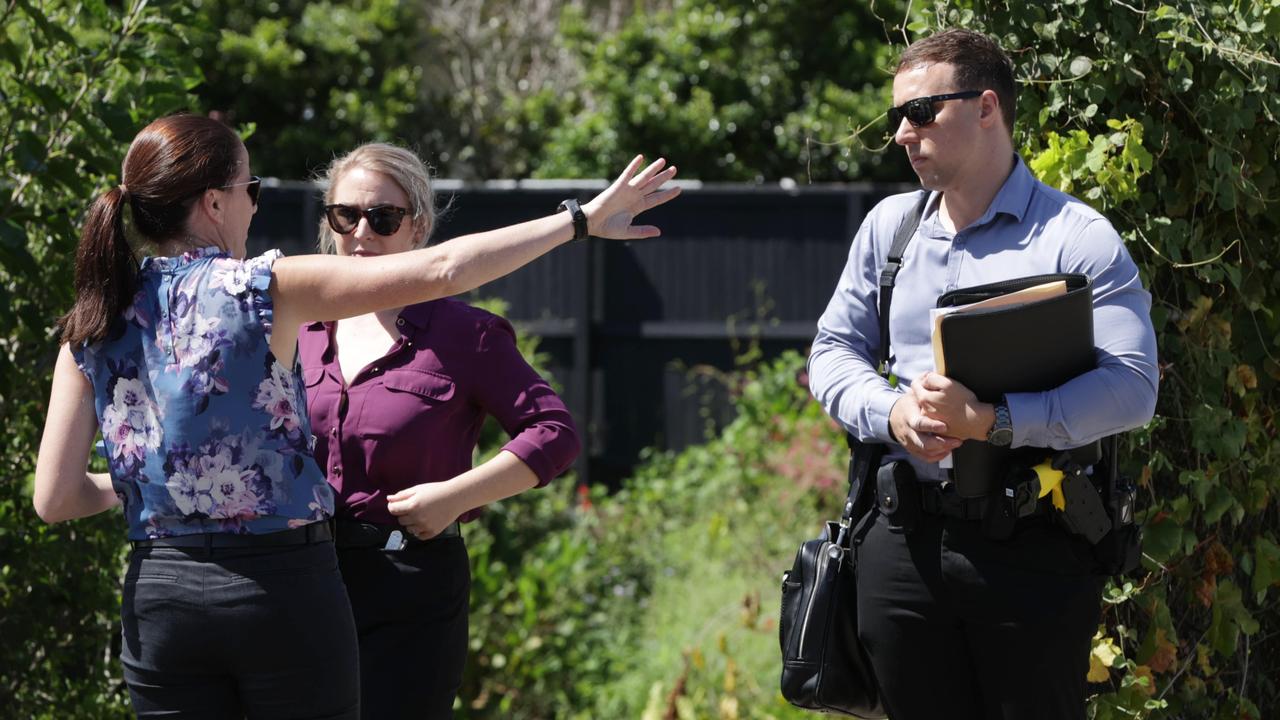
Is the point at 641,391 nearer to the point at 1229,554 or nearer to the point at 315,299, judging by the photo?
the point at 1229,554

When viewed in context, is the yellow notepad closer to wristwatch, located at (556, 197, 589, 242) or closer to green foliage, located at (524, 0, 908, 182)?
wristwatch, located at (556, 197, 589, 242)

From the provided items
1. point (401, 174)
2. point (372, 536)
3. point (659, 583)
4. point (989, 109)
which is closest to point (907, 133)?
point (989, 109)

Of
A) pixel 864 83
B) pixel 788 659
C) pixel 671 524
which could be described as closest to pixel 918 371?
pixel 788 659

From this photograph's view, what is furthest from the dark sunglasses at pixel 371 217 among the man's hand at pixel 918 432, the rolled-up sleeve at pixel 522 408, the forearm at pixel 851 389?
the man's hand at pixel 918 432

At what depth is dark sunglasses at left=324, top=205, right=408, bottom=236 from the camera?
288 cm

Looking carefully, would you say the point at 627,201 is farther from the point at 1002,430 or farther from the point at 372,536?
the point at 372,536

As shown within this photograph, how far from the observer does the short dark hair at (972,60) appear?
8.29 feet

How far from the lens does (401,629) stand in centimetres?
271

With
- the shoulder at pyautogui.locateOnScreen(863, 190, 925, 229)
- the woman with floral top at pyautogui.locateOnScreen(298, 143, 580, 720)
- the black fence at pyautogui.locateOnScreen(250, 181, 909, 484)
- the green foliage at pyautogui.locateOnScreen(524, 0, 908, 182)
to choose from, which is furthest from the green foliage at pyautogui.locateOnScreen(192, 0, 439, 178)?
the shoulder at pyautogui.locateOnScreen(863, 190, 925, 229)

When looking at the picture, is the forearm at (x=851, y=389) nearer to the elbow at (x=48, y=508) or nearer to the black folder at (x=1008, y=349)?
the black folder at (x=1008, y=349)

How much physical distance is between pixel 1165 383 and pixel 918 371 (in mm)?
718

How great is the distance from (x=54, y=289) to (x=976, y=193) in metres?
2.28

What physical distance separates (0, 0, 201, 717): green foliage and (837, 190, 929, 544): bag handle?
188cm

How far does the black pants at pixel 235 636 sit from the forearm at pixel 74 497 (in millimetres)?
188
